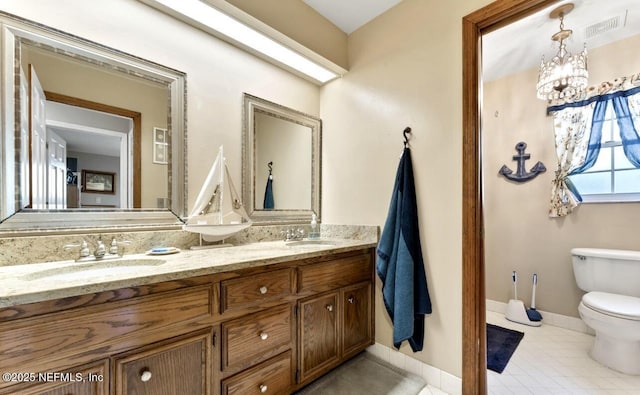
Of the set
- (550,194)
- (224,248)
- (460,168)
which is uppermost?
(460,168)

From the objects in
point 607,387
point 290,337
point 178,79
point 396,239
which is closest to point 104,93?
point 178,79

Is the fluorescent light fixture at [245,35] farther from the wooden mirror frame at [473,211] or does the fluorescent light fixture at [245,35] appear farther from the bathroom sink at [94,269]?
the bathroom sink at [94,269]

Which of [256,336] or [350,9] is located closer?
[256,336]

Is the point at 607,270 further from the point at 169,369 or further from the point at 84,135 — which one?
the point at 84,135

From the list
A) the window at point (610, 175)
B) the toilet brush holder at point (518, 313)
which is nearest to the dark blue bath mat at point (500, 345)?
the toilet brush holder at point (518, 313)

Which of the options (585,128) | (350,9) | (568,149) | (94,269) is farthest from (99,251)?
(585,128)

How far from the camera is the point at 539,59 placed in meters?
2.39

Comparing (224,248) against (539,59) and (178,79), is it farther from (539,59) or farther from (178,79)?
(539,59)

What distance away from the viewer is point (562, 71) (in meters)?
1.95

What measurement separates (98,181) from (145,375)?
37.0 inches

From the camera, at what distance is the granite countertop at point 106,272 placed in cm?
74

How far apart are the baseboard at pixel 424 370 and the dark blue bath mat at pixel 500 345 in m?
0.51

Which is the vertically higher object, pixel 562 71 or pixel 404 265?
pixel 562 71

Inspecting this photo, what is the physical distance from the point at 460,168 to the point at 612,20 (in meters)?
1.78
